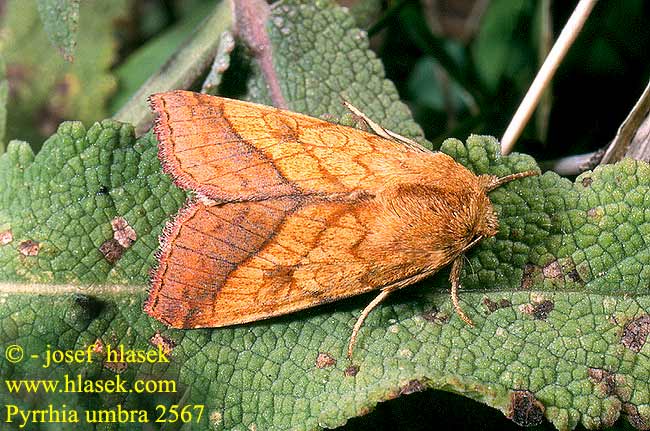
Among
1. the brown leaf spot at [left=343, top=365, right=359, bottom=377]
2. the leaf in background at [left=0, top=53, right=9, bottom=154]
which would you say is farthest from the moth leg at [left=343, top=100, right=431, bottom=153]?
the leaf in background at [left=0, top=53, right=9, bottom=154]

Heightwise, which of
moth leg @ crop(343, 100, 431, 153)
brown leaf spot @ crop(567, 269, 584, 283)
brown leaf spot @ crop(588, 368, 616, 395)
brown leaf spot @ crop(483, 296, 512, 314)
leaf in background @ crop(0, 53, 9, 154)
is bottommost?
brown leaf spot @ crop(588, 368, 616, 395)

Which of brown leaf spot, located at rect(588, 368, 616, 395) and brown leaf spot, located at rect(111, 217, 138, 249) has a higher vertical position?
brown leaf spot, located at rect(111, 217, 138, 249)

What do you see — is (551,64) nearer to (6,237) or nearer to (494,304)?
(494,304)

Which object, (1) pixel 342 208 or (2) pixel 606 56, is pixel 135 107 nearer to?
(1) pixel 342 208

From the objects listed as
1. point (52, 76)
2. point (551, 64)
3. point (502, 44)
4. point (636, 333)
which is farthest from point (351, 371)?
point (52, 76)

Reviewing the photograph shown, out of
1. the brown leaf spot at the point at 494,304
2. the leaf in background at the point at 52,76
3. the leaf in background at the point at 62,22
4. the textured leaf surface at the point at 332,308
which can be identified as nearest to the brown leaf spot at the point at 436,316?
the textured leaf surface at the point at 332,308

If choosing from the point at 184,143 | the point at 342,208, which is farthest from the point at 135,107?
the point at 342,208

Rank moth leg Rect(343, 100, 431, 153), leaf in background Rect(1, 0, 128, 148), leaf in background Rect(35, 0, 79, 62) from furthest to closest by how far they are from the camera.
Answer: leaf in background Rect(1, 0, 128, 148) → leaf in background Rect(35, 0, 79, 62) → moth leg Rect(343, 100, 431, 153)

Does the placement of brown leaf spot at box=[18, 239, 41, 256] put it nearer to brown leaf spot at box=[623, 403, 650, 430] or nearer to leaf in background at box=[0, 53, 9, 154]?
leaf in background at box=[0, 53, 9, 154]
